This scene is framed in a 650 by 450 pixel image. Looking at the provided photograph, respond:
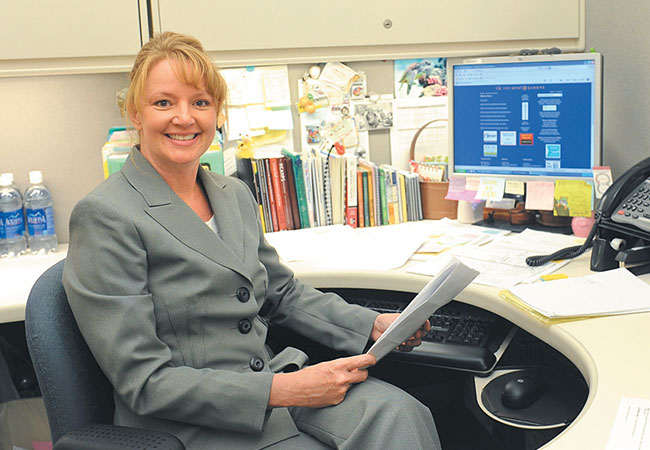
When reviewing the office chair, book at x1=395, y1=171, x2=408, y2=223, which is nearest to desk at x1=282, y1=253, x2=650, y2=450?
book at x1=395, y1=171, x2=408, y2=223

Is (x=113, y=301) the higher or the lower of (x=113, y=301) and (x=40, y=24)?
the lower

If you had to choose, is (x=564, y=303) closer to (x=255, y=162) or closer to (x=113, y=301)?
(x=113, y=301)

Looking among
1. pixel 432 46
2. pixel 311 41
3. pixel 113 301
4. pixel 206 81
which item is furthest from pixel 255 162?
pixel 113 301

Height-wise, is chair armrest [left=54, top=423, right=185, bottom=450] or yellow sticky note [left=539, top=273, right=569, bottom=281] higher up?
yellow sticky note [left=539, top=273, right=569, bottom=281]

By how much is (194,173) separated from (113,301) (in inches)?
13.6

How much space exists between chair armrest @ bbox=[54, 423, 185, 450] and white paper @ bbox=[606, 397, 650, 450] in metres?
0.60

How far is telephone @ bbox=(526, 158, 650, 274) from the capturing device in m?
1.53

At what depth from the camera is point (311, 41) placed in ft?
6.11

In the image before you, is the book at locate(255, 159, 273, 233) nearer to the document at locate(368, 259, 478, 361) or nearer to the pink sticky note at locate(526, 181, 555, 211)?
the pink sticky note at locate(526, 181, 555, 211)

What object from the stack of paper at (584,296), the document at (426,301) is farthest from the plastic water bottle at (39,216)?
the stack of paper at (584,296)

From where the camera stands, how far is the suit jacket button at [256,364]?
Result: 4.23ft

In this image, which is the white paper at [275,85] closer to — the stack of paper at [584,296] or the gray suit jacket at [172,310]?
the gray suit jacket at [172,310]

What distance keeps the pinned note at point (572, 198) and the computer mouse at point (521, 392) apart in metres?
0.63

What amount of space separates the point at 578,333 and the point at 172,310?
70cm
